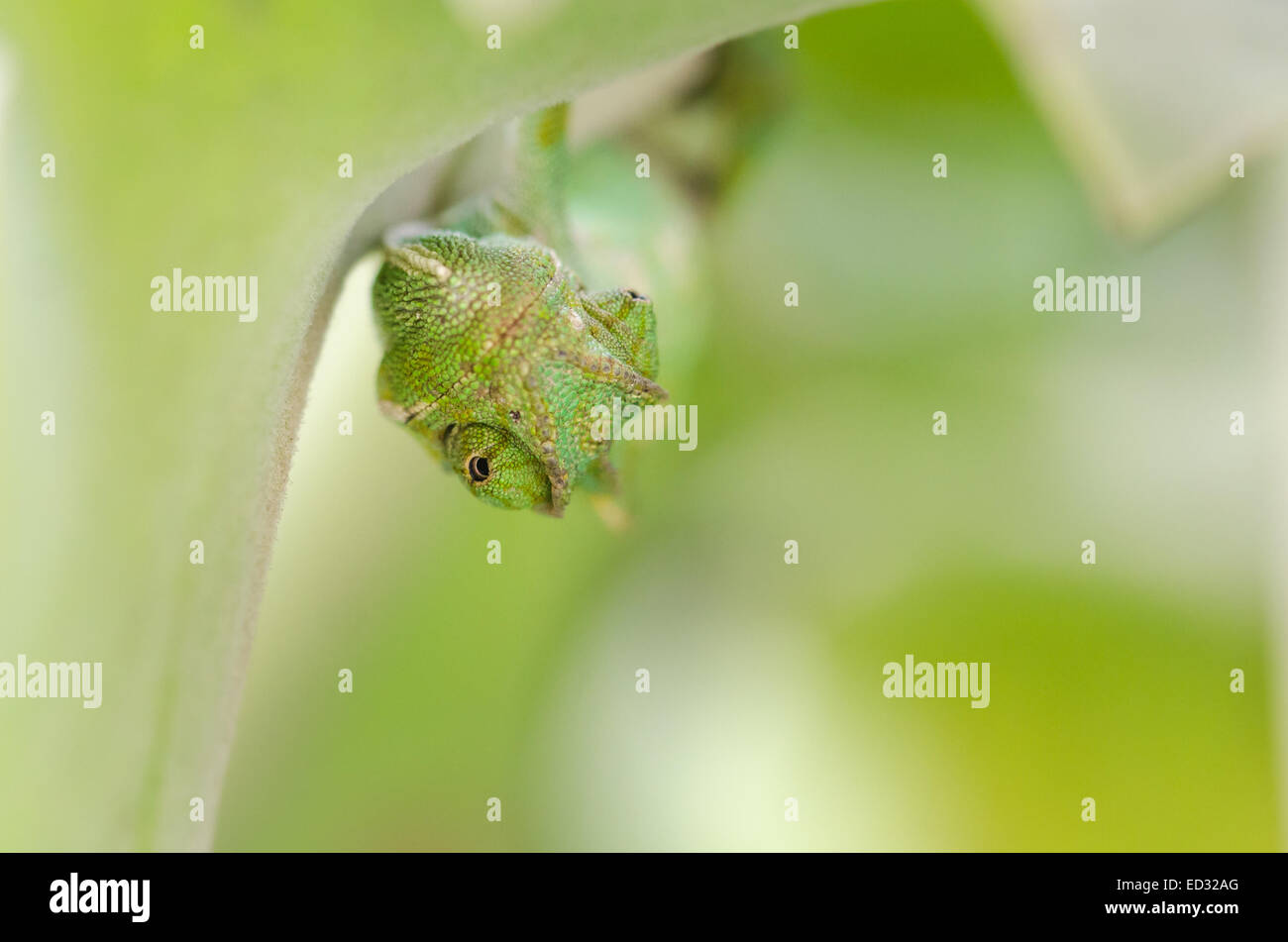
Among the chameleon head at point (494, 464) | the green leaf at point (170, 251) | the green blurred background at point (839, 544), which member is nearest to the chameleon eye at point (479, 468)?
the chameleon head at point (494, 464)

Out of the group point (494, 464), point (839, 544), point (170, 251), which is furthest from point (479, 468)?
point (839, 544)

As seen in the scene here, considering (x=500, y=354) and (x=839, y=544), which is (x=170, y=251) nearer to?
(x=500, y=354)

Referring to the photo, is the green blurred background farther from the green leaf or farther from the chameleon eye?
the green leaf

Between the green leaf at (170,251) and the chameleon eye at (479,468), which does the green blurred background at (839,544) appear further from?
the green leaf at (170,251)

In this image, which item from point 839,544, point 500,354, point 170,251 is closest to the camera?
point 170,251

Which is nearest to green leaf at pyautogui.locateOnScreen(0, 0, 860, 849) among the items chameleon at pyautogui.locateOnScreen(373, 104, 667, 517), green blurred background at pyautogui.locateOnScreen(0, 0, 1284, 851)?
chameleon at pyautogui.locateOnScreen(373, 104, 667, 517)

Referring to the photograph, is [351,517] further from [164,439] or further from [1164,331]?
[1164,331]

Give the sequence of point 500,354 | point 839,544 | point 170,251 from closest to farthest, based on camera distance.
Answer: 1. point 170,251
2. point 500,354
3. point 839,544
